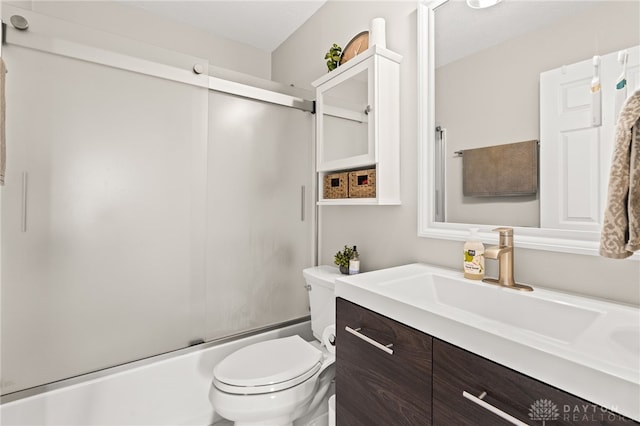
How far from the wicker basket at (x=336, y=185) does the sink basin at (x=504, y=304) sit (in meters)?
0.63

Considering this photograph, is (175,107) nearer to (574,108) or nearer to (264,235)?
(264,235)

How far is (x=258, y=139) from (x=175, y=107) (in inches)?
18.0

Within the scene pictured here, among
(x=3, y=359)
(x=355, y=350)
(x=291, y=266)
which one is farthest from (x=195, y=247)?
(x=355, y=350)

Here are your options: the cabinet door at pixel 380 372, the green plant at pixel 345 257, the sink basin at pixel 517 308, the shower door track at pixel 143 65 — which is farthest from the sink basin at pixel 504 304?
the shower door track at pixel 143 65

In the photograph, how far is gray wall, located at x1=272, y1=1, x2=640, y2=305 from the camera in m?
0.86

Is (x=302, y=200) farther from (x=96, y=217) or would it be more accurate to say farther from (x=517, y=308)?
(x=517, y=308)

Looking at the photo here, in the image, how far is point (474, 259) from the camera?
103 centimetres

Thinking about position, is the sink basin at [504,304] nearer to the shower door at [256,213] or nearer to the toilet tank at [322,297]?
the toilet tank at [322,297]

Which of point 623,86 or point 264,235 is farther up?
point 623,86

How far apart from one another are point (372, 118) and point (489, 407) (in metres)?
1.12

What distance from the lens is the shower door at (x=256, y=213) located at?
1651mm

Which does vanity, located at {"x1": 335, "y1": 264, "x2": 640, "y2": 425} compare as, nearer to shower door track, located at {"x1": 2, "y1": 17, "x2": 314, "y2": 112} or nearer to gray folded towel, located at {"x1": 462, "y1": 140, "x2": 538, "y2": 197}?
gray folded towel, located at {"x1": 462, "y1": 140, "x2": 538, "y2": 197}

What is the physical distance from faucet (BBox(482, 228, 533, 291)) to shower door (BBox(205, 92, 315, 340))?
1.20m

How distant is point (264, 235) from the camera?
182cm
